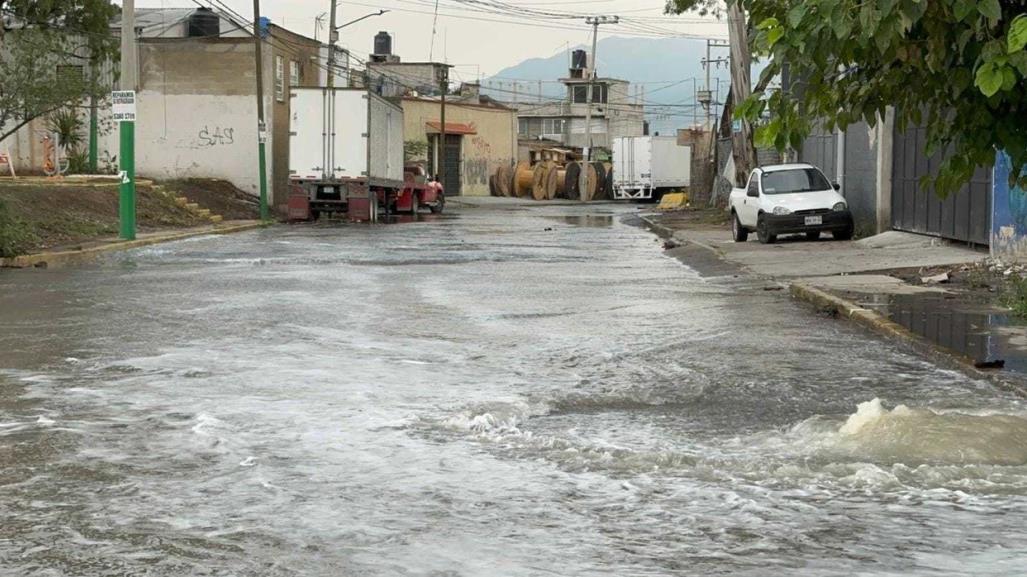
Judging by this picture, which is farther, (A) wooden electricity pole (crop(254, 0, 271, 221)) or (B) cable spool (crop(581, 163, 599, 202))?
(B) cable spool (crop(581, 163, 599, 202))

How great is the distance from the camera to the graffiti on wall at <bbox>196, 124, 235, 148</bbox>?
155 ft

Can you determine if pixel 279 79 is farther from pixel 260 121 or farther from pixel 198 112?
pixel 260 121

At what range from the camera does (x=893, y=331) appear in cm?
1198

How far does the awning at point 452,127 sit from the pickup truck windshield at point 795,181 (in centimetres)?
4848

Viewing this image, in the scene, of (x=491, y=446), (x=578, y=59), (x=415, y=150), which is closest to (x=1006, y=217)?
(x=491, y=446)

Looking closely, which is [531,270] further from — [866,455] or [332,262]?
[866,455]

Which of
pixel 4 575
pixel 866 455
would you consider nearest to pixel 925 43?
pixel 866 455

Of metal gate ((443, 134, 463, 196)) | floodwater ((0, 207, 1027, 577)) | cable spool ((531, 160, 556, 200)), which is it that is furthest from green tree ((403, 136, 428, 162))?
floodwater ((0, 207, 1027, 577))

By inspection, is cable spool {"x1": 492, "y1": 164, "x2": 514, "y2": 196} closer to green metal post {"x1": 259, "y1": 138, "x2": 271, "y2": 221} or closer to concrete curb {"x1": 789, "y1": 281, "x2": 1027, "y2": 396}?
green metal post {"x1": 259, "y1": 138, "x2": 271, "y2": 221}

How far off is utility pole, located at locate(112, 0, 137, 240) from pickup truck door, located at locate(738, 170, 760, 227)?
39.2ft

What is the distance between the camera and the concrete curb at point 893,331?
9508mm

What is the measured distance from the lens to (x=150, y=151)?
47938mm

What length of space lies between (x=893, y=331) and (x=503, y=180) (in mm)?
71371

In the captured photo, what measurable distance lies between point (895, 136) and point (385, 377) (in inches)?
715
